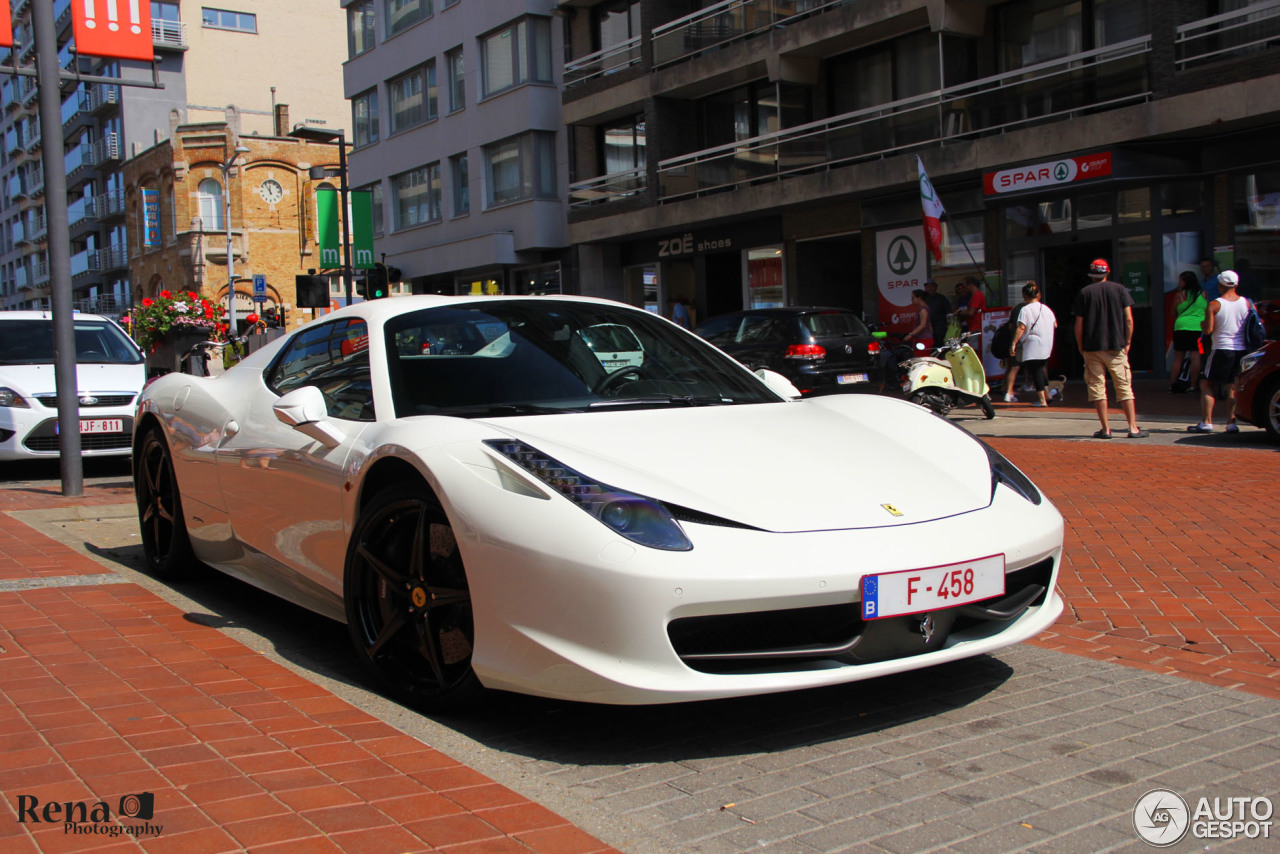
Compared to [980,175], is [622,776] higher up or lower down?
lower down

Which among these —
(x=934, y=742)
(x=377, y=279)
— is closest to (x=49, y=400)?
(x=934, y=742)

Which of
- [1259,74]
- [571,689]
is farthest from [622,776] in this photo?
[1259,74]

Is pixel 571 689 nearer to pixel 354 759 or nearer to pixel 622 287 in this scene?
pixel 354 759

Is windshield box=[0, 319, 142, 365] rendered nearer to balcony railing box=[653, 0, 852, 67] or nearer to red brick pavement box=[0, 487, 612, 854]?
red brick pavement box=[0, 487, 612, 854]

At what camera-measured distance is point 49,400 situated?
1063 centimetres

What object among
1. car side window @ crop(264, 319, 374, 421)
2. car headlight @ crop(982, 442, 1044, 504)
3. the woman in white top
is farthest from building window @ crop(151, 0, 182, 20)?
car headlight @ crop(982, 442, 1044, 504)

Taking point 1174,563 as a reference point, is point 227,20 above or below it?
above

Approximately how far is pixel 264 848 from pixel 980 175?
1912 centimetres

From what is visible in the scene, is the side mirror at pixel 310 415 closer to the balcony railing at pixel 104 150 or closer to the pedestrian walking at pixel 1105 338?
the pedestrian walking at pixel 1105 338

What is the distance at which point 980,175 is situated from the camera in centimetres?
1964

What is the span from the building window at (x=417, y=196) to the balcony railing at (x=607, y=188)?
6.34 meters

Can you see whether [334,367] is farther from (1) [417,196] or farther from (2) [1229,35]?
(1) [417,196]

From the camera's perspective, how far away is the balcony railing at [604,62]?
27.4 m

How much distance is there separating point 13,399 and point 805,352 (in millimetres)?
8615
